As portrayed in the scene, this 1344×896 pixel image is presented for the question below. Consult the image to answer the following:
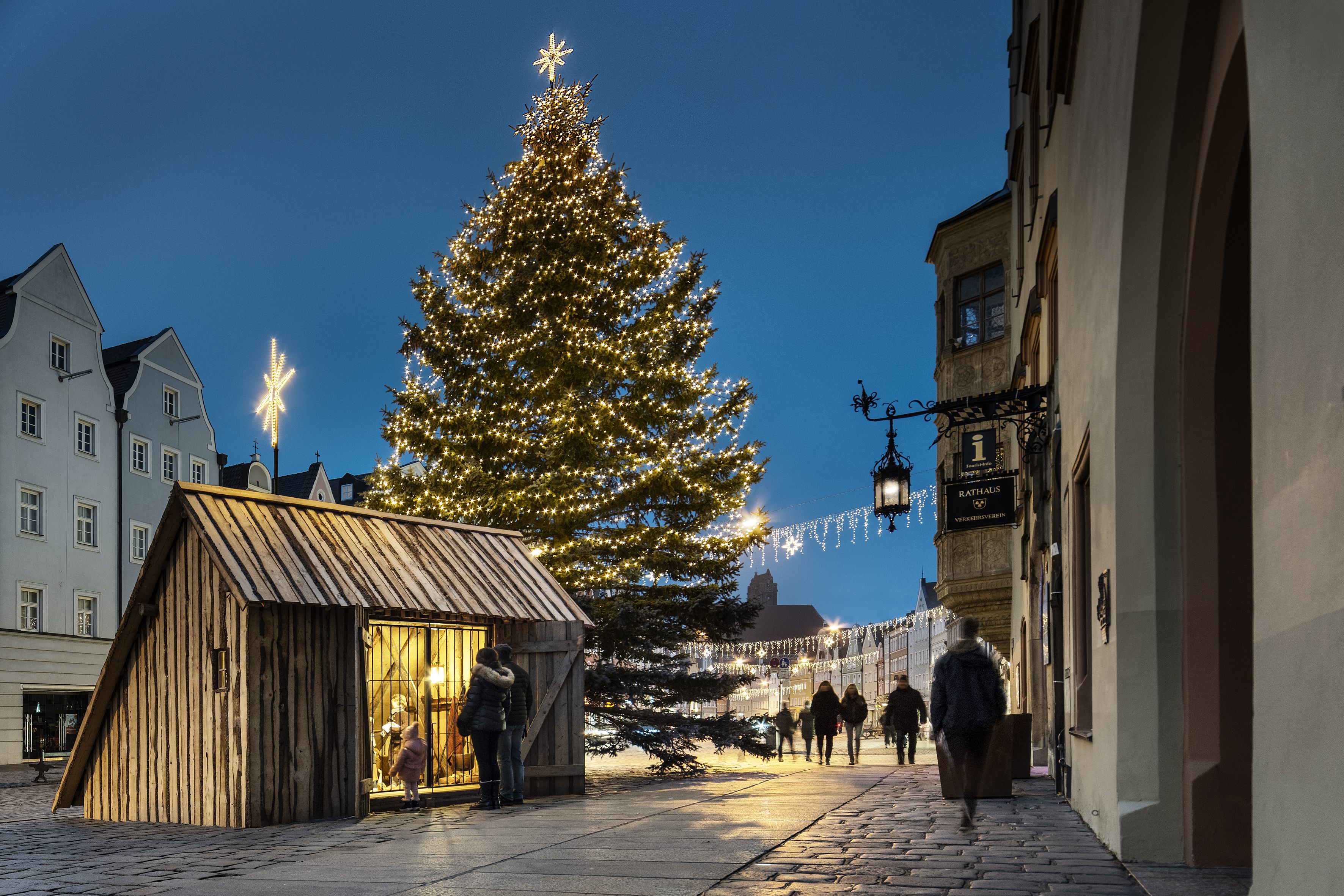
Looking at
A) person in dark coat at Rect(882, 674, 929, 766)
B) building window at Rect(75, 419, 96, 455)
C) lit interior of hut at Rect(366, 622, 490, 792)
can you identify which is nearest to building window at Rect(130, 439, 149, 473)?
building window at Rect(75, 419, 96, 455)

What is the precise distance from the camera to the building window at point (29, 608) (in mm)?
35062

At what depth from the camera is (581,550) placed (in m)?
20.8

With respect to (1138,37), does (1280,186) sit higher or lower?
lower

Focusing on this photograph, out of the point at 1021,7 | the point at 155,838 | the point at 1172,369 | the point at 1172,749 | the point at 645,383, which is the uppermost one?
the point at 1021,7

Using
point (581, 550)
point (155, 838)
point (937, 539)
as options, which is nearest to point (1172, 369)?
point (155, 838)

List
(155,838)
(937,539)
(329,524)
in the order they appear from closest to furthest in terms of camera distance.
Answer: (155,838) → (329,524) → (937,539)

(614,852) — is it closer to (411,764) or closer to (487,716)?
(487,716)

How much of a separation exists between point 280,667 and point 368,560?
176cm

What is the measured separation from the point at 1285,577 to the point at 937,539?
65.8 feet

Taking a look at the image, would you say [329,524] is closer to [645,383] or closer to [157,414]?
[645,383]

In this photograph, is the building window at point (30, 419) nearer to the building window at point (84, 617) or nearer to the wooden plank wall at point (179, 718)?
the building window at point (84, 617)

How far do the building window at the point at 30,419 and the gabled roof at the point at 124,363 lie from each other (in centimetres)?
380

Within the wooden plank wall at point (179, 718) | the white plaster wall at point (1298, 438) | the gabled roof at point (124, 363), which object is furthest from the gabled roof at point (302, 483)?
the white plaster wall at point (1298, 438)

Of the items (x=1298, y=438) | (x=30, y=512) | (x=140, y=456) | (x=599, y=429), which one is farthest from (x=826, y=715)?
(x=140, y=456)
